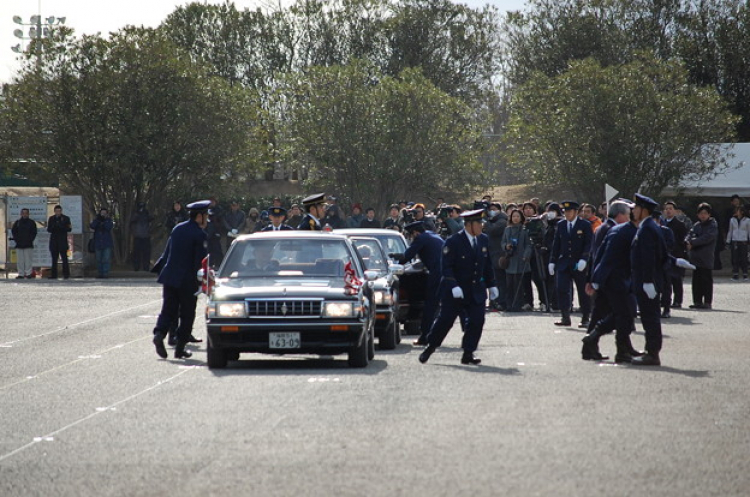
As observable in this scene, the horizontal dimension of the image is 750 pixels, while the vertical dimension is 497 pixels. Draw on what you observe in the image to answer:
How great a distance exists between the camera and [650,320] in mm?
14234

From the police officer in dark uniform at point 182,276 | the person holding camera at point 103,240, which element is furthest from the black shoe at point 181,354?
the person holding camera at point 103,240

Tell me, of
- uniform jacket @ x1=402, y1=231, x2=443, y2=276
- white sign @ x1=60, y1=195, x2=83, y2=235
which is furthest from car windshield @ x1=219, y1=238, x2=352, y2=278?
white sign @ x1=60, y1=195, x2=83, y2=235

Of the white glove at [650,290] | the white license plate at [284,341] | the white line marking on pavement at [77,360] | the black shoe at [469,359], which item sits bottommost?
the white line marking on pavement at [77,360]

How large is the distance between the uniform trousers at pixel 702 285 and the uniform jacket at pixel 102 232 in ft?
57.8

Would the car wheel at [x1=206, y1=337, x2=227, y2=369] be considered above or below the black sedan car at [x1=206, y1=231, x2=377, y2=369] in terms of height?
below

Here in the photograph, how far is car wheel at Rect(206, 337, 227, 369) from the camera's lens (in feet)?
46.4

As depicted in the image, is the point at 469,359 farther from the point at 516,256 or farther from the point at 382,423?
the point at 516,256

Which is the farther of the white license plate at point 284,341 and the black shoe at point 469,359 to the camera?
the black shoe at point 469,359

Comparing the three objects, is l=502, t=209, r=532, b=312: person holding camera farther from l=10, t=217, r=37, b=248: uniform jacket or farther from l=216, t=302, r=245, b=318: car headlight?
l=10, t=217, r=37, b=248: uniform jacket

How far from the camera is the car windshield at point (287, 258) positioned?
14.9 meters

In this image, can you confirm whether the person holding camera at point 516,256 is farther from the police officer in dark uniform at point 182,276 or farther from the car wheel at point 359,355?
the car wheel at point 359,355

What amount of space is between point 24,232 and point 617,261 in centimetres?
2434

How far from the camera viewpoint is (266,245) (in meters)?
15.2

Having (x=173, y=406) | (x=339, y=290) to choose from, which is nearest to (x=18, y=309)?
(x=339, y=290)
